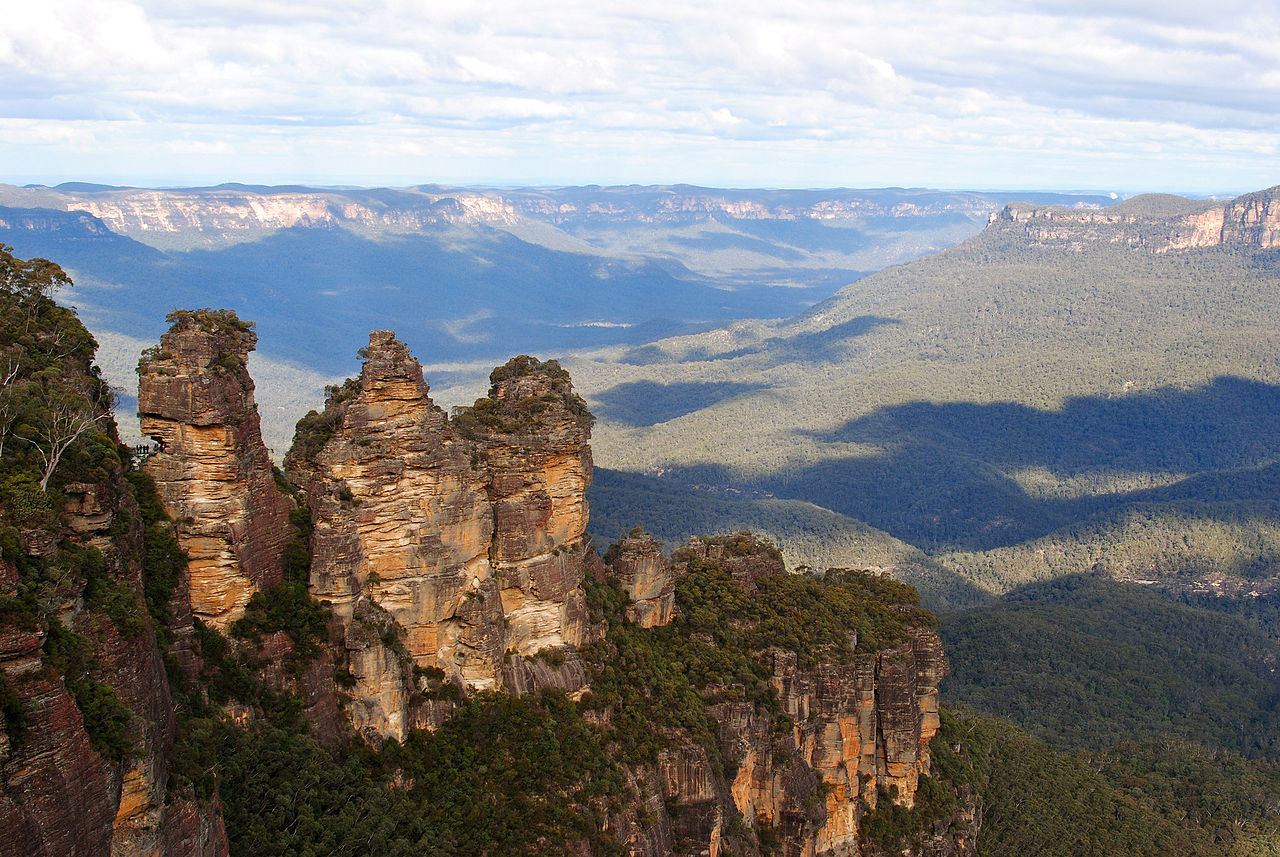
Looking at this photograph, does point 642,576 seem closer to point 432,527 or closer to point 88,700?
point 432,527

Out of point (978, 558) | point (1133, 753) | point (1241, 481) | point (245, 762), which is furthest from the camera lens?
point (1241, 481)

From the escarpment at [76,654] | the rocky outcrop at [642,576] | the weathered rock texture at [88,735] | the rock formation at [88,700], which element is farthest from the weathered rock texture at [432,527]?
the rock formation at [88,700]

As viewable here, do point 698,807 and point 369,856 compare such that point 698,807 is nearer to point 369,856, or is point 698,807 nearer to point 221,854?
point 369,856

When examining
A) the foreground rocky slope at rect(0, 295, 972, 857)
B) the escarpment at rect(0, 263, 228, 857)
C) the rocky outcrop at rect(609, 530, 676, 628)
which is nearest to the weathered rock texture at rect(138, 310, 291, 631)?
the foreground rocky slope at rect(0, 295, 972, 857)

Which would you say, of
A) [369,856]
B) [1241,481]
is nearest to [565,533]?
[369,856]

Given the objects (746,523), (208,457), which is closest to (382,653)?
(208,457)

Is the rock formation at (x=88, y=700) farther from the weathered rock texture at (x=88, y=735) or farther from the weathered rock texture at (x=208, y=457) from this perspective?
the weathered rock texture at (x=208, y=457)

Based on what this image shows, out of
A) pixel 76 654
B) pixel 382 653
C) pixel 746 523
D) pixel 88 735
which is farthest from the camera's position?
pixel 746 523
